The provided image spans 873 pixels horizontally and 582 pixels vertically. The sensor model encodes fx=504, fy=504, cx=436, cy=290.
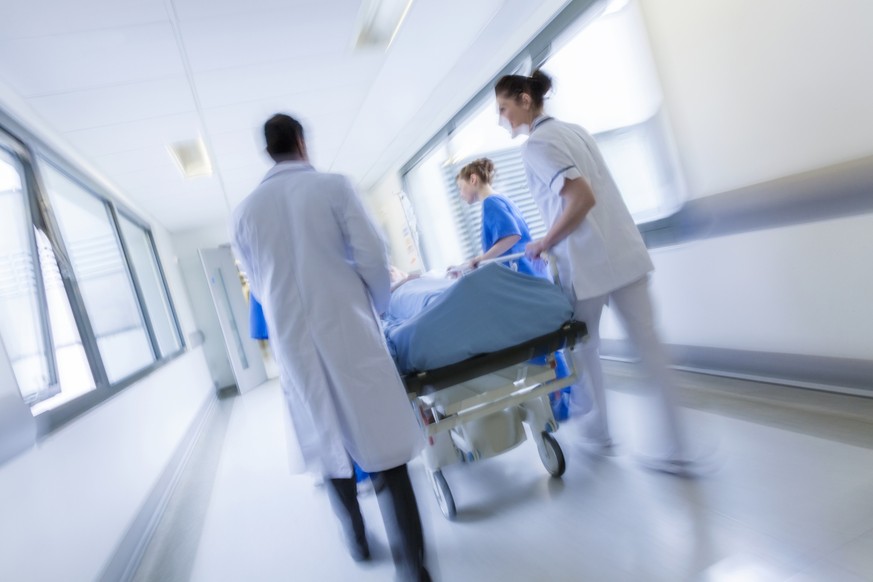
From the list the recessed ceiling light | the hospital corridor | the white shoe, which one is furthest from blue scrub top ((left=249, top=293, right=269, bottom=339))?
the recessed ceiling light

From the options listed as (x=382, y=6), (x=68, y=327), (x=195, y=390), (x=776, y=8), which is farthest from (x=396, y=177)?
(x=776, y=8)

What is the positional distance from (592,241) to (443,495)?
41.7 inches

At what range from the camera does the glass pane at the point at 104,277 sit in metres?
3.36

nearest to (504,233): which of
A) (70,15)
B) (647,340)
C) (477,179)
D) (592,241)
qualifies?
(477,179)

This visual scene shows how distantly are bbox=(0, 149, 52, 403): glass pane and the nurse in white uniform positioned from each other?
202cm

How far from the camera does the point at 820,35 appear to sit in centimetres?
178

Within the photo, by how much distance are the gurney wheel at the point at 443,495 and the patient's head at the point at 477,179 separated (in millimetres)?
1327

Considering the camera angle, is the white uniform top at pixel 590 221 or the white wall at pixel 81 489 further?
the white uniform top at pixel 590 221

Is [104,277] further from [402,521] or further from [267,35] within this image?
[402,521]

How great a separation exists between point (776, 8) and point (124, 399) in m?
3.50

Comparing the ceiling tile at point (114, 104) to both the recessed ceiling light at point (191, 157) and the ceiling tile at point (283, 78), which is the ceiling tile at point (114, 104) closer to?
the ceiling tile at point (283, 78)

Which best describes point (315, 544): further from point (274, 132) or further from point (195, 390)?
point (195, 390)

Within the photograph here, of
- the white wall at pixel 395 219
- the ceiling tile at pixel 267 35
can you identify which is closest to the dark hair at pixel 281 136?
the ceiling tile at pixel 267 35

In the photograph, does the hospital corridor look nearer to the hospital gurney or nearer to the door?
the hospital gurney
